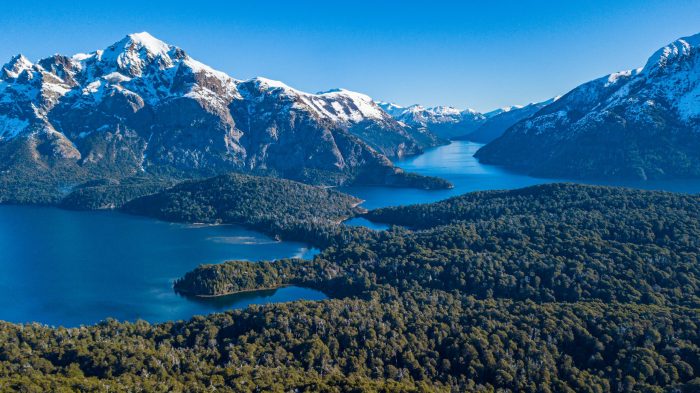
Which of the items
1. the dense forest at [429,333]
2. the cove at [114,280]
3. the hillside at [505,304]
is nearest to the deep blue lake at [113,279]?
the cove at [114,280]

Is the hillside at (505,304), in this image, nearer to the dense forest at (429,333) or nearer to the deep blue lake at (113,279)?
the dense forest at (429,333)

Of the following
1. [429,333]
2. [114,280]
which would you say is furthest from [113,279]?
[429,333]

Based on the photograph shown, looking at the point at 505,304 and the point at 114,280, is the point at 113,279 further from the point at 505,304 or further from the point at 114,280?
the point at 505,304

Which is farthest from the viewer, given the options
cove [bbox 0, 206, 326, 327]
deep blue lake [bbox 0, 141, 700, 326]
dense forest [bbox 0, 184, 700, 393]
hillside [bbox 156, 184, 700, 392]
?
deep blue lake [bbox 0, 141, 700, 326]

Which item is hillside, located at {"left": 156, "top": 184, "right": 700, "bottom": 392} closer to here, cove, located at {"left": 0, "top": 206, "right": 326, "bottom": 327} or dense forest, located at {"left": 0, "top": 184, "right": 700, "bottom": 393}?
dense forest, located at {"left": 0, "top": 184, "right": 700, "bottom": 393}

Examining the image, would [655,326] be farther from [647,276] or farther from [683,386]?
[647,276]

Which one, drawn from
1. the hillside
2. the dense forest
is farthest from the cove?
the dense forest

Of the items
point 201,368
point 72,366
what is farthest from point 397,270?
point 72,366

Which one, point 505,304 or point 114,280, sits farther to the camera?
point 114,280
